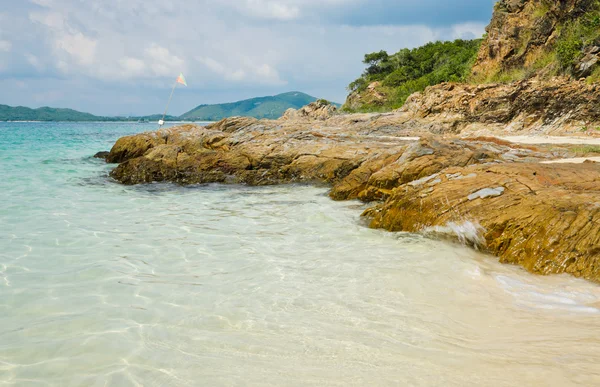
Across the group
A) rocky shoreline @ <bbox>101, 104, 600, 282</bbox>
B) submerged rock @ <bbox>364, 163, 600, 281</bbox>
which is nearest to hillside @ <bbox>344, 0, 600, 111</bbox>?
rocky shoreline @ <bbox>101, 104, 600, 282</bbox>

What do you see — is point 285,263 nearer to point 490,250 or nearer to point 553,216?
point 490,250

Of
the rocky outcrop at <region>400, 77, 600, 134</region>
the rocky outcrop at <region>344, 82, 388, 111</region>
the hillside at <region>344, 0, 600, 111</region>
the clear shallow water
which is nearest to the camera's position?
the clear shallow water

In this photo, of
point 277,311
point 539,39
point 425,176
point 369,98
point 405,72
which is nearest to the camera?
point 277,311

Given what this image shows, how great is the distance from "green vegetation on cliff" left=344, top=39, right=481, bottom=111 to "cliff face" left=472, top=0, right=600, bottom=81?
667cm

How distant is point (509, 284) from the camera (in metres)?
4.73

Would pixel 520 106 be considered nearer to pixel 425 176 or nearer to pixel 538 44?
pixel 538 44

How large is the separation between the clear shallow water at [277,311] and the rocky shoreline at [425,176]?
0.44 m

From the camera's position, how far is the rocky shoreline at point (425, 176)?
5.28 metres

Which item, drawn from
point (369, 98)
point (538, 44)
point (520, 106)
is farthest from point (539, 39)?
point (369, 98)

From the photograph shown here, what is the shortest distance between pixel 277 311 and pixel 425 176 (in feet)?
19.0

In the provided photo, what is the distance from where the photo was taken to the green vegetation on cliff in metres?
34.2

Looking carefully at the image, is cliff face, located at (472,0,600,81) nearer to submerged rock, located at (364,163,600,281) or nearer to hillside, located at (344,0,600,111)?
hillside, located at (344,0,600,111)

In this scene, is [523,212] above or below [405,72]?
below

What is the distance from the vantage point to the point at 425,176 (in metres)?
8.92
